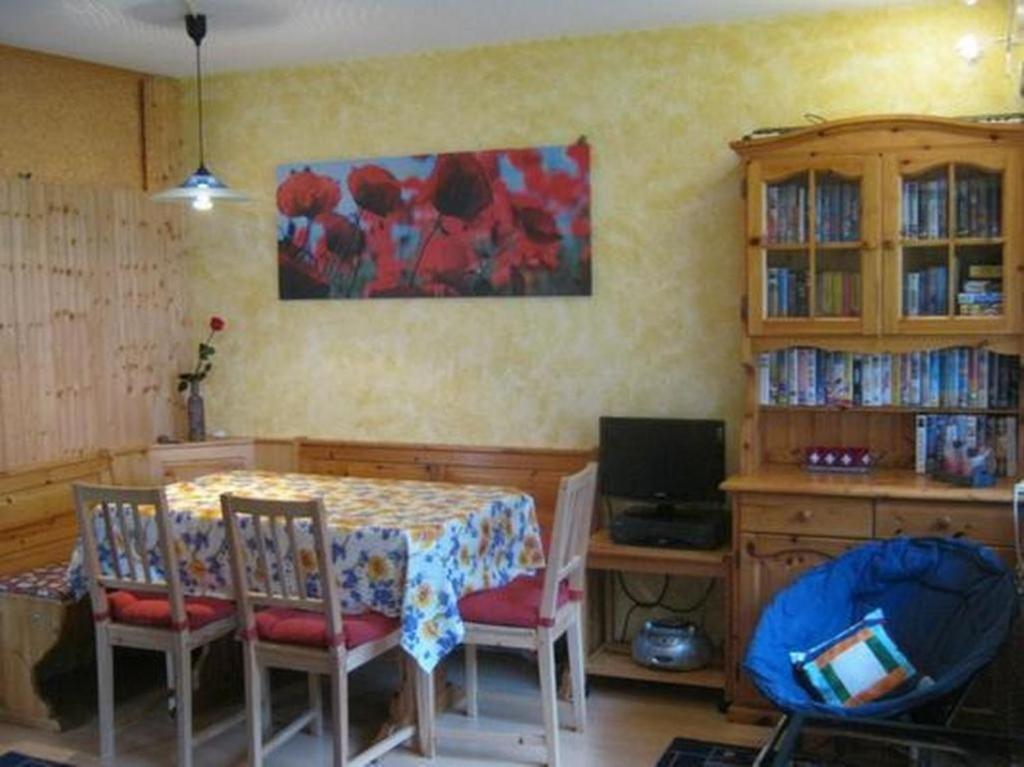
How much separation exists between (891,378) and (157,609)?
2609 millimetres

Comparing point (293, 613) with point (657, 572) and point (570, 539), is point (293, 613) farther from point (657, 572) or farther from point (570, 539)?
point (657, 572)

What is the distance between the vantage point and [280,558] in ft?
11.0

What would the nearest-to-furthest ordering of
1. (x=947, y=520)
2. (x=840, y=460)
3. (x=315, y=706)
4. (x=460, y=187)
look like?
1. (x=947, y=520)
2. (x=315, y=706)
3. (x=840, y=460)
4. (x=460, y=187)

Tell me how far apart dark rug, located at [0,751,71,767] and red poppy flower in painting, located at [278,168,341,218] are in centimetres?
248

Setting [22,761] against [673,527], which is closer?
[22,761]

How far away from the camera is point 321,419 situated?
5.07 m

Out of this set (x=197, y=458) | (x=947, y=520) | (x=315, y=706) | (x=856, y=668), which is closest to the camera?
(x=856, y=668)

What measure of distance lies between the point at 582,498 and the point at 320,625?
0.93 metres

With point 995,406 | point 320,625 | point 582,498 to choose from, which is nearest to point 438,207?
point 582,498

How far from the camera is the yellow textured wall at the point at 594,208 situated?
413 cm

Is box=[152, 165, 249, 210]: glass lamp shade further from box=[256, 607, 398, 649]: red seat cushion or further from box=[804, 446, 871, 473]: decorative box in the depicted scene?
box=[804, 446, 871, 473]: decorative box

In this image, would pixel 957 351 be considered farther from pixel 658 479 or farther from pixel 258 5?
pixel 258 5

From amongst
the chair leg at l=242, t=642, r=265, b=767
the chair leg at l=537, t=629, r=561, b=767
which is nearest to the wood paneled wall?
the chair leg at l=242, t=642, r=265, b=767

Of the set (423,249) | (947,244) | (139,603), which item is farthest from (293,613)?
(947,244)
